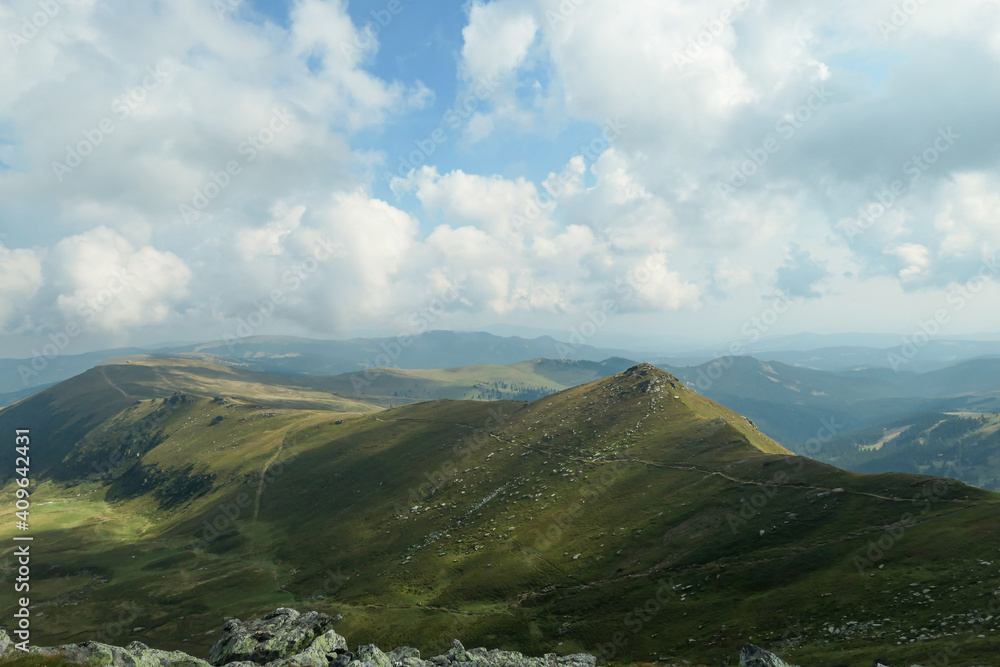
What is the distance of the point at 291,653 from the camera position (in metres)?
45.8

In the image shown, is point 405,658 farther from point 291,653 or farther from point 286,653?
point 286,653

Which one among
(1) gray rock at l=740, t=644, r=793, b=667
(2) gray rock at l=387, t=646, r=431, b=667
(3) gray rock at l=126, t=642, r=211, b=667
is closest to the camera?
(3) gray rock at l=126, t=642, r=211, b=667

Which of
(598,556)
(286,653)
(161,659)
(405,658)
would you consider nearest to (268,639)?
(286,653)

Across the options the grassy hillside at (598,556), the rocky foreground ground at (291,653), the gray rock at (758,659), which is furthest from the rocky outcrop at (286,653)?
the grassy hillside at (598,556)

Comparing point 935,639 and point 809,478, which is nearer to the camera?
point 935,639

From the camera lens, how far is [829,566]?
6994 centimetres

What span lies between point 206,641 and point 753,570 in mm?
110272

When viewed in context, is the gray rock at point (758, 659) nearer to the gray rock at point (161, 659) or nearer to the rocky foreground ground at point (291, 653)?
the rocky foreground ground at point (291, 653)

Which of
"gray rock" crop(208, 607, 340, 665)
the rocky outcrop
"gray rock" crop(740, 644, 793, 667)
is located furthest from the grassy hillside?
"gray rock" crop(208, 607, 340, 665)

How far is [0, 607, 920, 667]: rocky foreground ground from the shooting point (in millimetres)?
35062

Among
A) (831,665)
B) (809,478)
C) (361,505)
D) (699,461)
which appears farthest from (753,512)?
(361,505)

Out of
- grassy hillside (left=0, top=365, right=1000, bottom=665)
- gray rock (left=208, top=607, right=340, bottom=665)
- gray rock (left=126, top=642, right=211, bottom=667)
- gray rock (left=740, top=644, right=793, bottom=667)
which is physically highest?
gray rock (left=126, top=642, right=211, bottom=667)

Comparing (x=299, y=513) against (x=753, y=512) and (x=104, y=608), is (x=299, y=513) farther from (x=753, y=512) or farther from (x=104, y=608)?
(x=753, y=512)

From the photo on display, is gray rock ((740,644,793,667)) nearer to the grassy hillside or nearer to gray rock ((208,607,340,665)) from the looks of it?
the grassy hillside
